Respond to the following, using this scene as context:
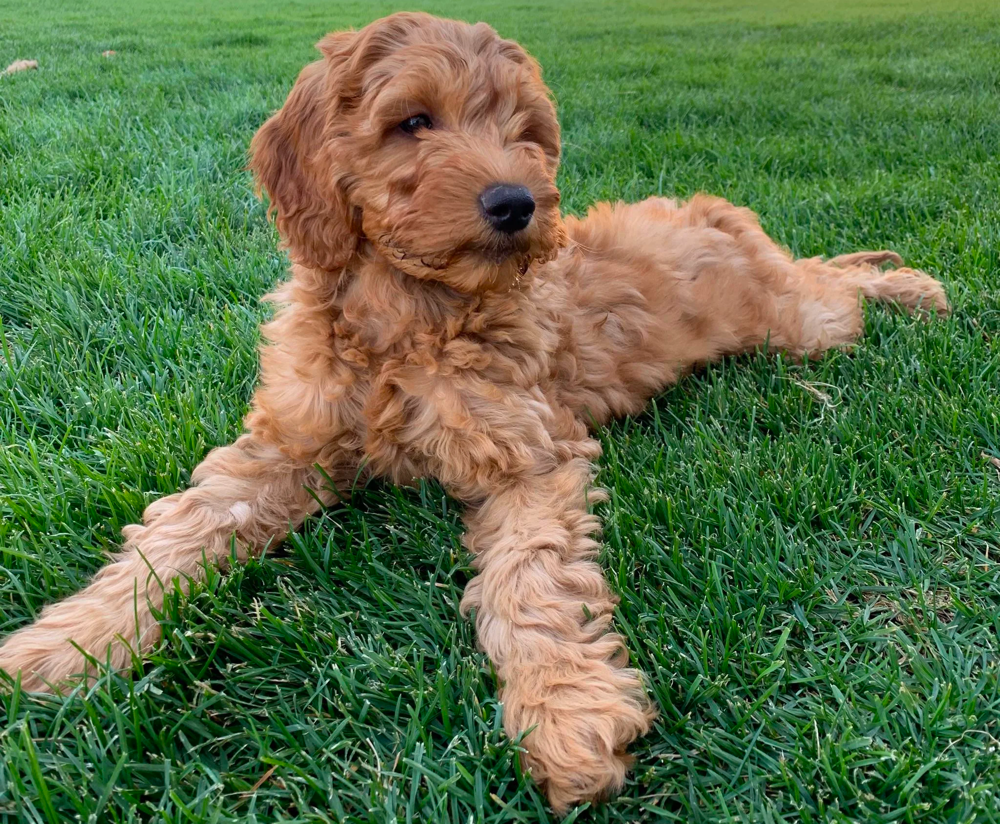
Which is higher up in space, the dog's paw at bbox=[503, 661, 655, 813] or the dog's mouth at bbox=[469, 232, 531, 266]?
the dog's mouth at bbox=[469, 232, 531, 266]

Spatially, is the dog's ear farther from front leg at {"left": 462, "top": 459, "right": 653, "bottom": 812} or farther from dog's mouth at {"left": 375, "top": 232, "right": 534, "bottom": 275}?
front leg at {"left": 462, "top": 459, "right": 653, "bottom": 812}

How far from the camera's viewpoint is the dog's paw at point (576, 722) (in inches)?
64.8

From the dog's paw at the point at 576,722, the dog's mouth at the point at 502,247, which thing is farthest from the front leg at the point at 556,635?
the dog's mouth at the point at 502,247

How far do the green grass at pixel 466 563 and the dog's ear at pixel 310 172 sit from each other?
32.0 inches

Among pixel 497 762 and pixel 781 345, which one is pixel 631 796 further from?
pixel 781 345

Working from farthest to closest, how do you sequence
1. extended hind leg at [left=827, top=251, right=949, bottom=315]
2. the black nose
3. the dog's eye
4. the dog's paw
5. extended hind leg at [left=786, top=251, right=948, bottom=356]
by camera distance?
extended hind leg at [left=827, top=251, right=949, bottom=315], extended hind leg at [left=786, top=251, right=948, bottom=356], the dog's eye, the black nose, the dog's paw

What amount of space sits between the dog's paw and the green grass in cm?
5

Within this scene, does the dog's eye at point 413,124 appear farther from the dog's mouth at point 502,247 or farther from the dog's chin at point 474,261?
the dog's mouth at point 502,247

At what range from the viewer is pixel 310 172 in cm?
248

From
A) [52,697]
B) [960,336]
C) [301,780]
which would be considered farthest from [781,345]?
[52,697]

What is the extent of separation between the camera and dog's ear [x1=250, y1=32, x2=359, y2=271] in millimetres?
2396

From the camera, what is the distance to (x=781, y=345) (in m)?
3.63

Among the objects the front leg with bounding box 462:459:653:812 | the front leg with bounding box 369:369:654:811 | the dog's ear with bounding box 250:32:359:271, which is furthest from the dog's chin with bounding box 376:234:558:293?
the front leg with bounding box 462:459:653:812

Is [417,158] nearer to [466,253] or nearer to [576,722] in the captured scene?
[466,253]
